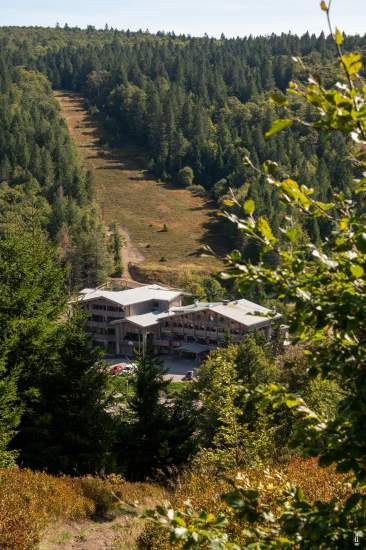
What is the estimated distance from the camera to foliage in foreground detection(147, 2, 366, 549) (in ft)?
13.5

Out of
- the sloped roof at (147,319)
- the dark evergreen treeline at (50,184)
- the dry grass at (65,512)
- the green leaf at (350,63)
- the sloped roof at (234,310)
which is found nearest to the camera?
the green leaf at (350,63)

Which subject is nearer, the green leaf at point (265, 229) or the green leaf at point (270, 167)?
the green leaf at point (270, 167)

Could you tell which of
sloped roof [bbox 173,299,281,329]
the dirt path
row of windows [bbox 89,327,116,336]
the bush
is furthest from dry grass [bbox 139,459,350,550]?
row of windows [bbox 89,327,116,336]

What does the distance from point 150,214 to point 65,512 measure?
112 m

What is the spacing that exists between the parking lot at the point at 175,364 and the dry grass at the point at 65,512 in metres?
46.7

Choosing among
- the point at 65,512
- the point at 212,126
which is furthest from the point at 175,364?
the point at 212,126

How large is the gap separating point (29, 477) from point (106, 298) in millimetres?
59907

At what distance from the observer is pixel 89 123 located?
177625 millimetres

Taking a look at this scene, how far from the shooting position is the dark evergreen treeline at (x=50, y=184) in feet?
291

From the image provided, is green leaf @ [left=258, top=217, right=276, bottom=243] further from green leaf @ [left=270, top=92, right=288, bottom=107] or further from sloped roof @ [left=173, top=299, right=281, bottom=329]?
sloped roof @ [left=173, top=299, right=281, bottom=329]

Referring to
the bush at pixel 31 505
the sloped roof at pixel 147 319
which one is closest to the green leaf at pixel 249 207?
the bush at pixel 31 505

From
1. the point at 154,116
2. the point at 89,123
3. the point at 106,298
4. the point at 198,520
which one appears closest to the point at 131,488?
the point at 198,520

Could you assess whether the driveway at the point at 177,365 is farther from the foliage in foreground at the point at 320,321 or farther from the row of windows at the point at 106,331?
the foliage in foreground at the point at 320,321

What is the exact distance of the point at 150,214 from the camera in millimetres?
123125
